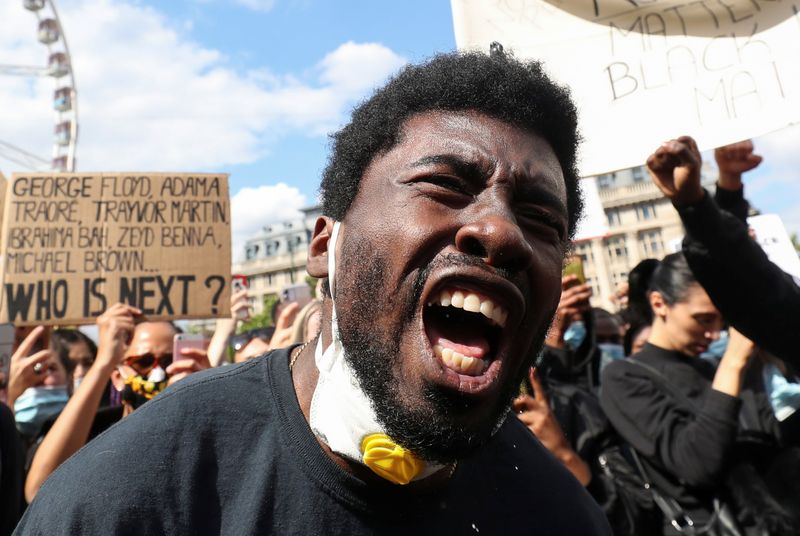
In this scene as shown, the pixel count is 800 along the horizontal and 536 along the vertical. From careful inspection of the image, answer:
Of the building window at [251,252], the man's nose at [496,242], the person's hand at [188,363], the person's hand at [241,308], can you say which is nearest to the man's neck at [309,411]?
the man's nose at [496,242]

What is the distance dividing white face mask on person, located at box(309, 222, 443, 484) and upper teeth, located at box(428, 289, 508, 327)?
0.83 ft

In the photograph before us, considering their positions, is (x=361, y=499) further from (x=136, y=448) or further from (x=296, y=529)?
(x=136, y=448)

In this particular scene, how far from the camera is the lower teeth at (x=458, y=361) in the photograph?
1419 mm

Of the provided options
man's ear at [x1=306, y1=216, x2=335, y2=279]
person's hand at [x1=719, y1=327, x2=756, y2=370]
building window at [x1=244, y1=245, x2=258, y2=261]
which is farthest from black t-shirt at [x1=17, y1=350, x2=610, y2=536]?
building window at [x1=244, y1=245, x2=258, y2=261]

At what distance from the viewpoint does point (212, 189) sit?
4973 mm

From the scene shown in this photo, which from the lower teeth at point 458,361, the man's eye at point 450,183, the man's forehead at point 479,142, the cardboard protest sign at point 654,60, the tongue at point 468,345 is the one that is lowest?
the lower teeth at point 458,361

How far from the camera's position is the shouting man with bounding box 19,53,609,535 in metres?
1.32

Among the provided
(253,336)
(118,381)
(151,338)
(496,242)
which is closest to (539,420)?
(496,242)

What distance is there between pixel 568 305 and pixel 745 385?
40.4 inches

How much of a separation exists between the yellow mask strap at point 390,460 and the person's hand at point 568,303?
8.61 feet

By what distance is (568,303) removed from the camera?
13.2 ft

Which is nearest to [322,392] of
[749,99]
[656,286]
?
[749,99]

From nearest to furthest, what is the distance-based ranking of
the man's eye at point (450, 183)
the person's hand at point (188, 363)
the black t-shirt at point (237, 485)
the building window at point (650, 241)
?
the black t-shirt at point (237, 485) → the man's eye at point (450, 183) → the person's hand at point (188, 363) → the building window at point (650, 241)

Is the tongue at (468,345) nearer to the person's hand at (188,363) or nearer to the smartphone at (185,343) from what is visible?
the person's hand at (188,363)
